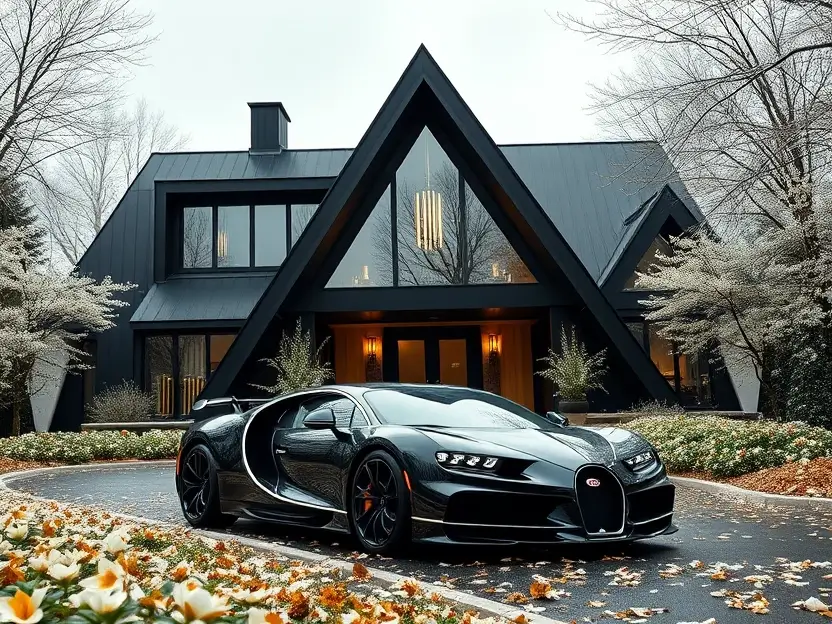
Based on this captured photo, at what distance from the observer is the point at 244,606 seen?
11.2ft

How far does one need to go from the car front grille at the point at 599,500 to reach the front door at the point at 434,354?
16229 mm

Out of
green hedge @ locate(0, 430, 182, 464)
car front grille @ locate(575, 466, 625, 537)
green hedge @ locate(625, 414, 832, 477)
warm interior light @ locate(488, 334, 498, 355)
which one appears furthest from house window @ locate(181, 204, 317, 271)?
car front grille @ locate(575, 466, 625, 537)

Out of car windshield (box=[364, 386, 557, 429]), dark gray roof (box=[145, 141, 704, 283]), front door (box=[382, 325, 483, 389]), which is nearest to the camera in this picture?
car windshield (box=[364, 386, 557, 429])

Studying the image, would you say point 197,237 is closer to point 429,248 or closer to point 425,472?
point 429,248

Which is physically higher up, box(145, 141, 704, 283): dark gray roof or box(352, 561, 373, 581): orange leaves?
box(145, 141, 704, 283): dark gray roof

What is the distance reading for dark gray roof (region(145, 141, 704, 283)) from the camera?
24.4 meters

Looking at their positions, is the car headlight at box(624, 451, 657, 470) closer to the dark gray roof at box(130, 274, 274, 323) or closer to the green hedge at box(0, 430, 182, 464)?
the green hedge at box(0, 430, 182, 464)

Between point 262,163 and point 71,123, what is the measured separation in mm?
11220

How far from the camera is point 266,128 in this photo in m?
28.2

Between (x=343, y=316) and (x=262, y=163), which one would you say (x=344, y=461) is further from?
(x=262, y=163)

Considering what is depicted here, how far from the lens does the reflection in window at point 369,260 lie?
20062mm

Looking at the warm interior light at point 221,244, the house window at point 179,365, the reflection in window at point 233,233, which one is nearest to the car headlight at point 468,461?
the house window at point 179,365

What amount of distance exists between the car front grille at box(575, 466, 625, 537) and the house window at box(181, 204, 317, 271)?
19480 mm

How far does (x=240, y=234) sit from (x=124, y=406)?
601cm
